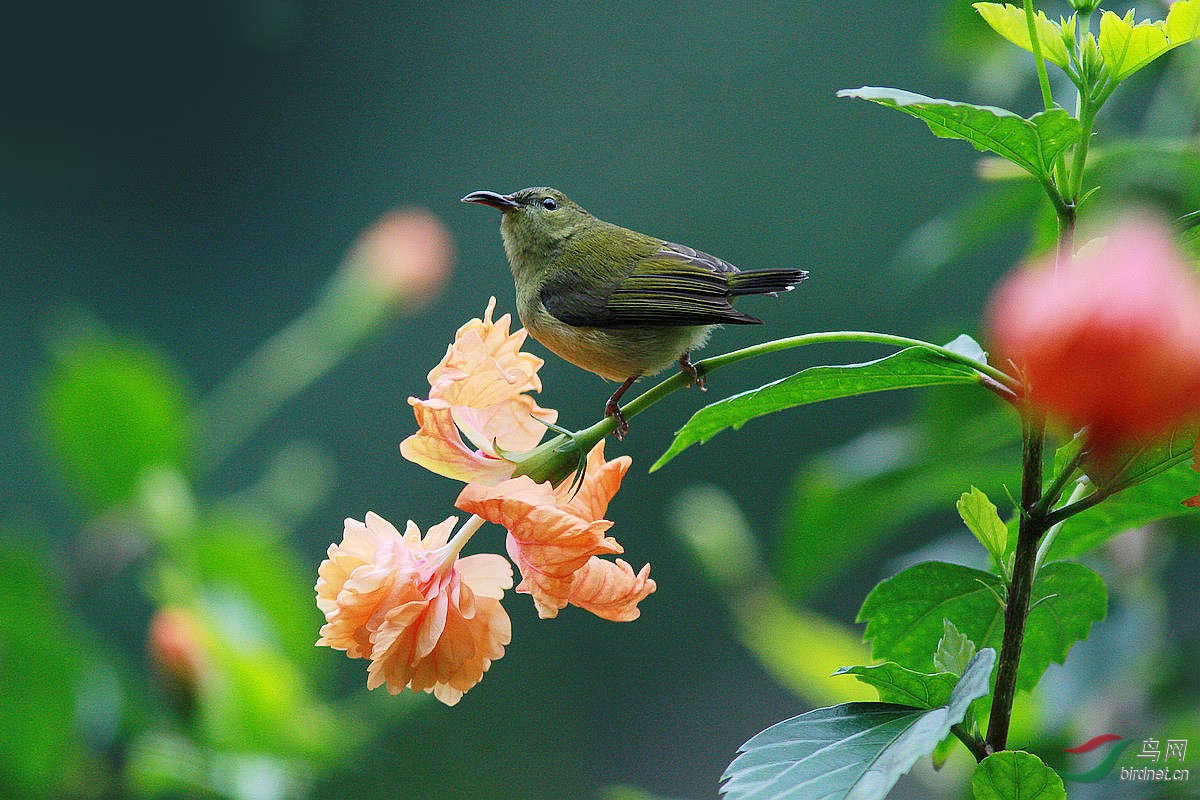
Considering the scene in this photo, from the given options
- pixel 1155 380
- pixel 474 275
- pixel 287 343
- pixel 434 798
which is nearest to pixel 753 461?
pixel 474 275

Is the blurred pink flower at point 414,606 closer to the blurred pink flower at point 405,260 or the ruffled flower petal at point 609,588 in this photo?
the ruffled flower petal at point 609,588

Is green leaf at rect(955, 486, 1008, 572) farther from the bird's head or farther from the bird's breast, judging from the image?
the bird's head

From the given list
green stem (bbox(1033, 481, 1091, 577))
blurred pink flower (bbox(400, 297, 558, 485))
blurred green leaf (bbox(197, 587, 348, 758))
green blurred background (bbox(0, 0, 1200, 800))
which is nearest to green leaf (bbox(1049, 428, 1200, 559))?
green stem (bbox(1033, 481, 1091, 577))

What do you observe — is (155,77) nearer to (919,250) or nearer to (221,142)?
(221,142)

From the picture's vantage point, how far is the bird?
1405 mm

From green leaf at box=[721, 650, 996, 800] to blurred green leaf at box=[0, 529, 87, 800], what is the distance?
1.58 metres

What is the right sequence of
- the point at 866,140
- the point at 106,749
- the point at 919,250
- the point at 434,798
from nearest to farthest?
the point at 919,250
the point at 106,749
the point at 434,798
the point at 866,140

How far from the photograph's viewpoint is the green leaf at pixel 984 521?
0.69 m

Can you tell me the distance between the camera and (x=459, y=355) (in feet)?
2.50

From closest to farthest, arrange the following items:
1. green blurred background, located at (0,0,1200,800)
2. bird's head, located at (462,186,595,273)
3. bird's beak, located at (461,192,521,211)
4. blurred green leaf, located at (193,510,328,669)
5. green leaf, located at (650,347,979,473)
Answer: green leaf, located at (650,347,979,473)
bird's beak, located at (461,192,521,211)
bird's head, located at (462,186,595,273)
blurred green leaf, located at (193,510,328,669)
green blurred background, located at (0,0,1200,800)

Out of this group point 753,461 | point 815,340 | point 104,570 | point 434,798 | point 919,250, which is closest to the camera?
point 815,340

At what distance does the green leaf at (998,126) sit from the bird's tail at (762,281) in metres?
0.75

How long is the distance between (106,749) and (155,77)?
145 inches

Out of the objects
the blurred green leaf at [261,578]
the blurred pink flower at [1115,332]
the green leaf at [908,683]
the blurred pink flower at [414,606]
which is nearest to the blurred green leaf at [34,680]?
the blurred green leaf at [261,578]
